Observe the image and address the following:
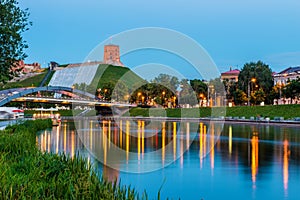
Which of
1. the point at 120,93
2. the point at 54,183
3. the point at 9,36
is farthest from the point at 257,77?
the point at 54,183

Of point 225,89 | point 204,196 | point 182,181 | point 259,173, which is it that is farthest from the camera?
point 225,89

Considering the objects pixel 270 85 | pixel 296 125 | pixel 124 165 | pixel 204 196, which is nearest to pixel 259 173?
pixel 204 196

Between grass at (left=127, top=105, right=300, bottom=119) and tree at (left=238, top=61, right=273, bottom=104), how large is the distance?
1858cm

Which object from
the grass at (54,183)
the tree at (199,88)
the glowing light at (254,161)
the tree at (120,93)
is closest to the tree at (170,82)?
the tree at (199,88)

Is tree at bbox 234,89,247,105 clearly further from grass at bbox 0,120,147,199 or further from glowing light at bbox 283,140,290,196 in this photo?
grass at bbox 0,120,147,199

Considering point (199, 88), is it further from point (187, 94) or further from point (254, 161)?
point (254, 161)

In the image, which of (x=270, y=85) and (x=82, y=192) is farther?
(x=270, y=85)

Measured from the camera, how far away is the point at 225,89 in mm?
122688

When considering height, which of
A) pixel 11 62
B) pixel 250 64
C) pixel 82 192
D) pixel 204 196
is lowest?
pixel 204 196

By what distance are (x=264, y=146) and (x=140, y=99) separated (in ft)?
358

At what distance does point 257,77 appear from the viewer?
361 feet

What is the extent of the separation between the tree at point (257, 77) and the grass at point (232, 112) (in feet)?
60.9

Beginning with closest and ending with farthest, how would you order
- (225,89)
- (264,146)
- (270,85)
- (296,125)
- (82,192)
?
(82,192)
(264,146)
(296,125)
(270,85)
(225,89)

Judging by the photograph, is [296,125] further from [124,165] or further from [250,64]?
[250,64]
